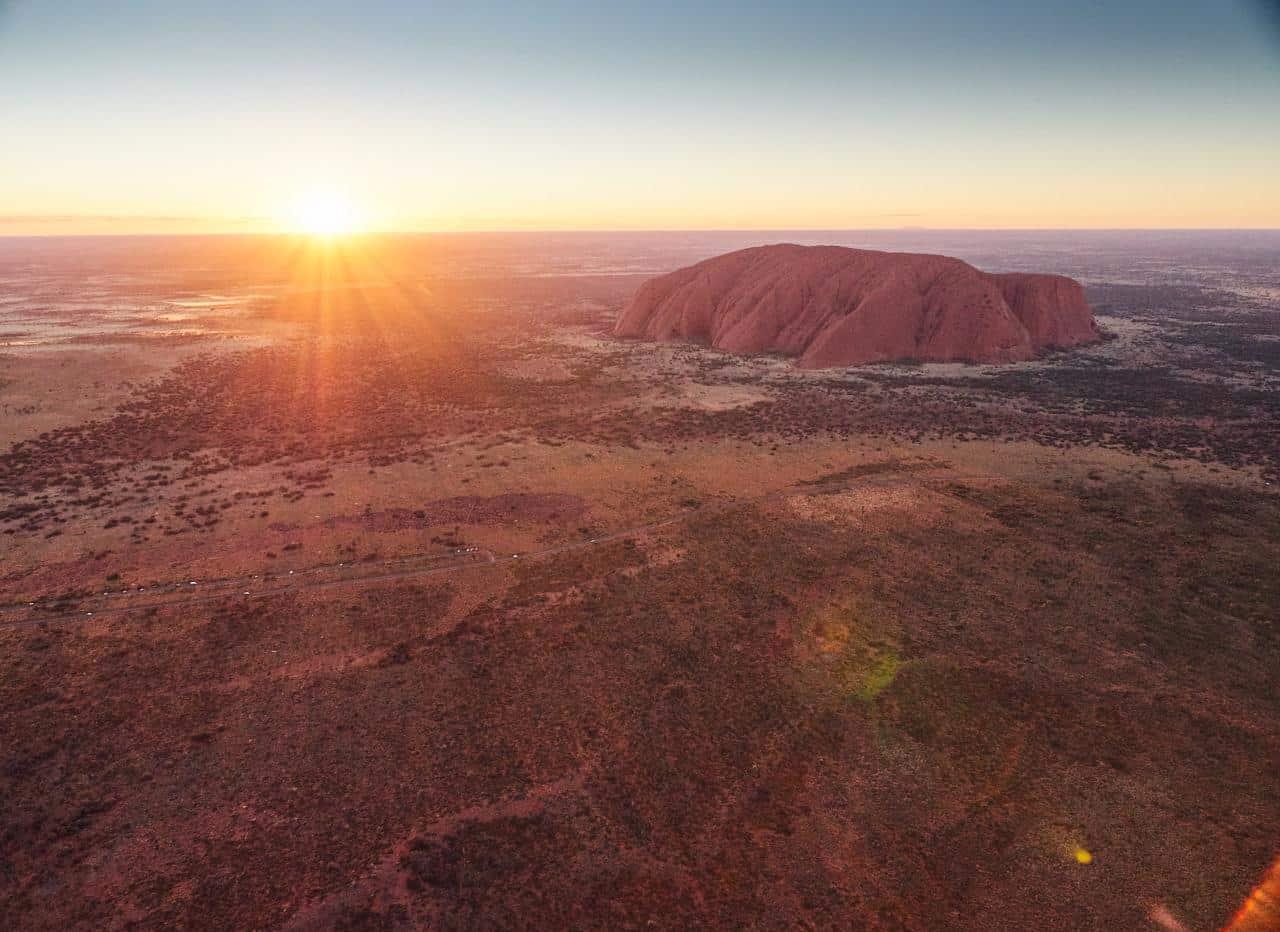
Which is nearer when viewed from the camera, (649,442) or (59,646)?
(59,646)

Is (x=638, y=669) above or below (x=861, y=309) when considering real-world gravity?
below

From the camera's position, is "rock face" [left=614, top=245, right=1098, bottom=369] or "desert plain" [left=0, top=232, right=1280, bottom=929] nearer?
"desert plain" [left=0, top=232, right=1280, bottom=929]

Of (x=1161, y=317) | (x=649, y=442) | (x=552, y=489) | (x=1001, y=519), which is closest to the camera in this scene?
(x=1001, y=519)

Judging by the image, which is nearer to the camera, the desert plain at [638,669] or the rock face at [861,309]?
the desert plain at [638,669]

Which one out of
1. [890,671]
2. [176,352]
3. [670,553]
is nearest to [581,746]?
[890,671]

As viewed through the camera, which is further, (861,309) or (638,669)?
(861,309)

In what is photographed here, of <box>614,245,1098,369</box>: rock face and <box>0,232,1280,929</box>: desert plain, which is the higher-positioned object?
<box>614,245,1098,369</box>: rock face

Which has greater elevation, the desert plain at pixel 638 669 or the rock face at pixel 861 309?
the rock face at pixel 861 309

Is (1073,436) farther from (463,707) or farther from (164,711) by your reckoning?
(164,711)
